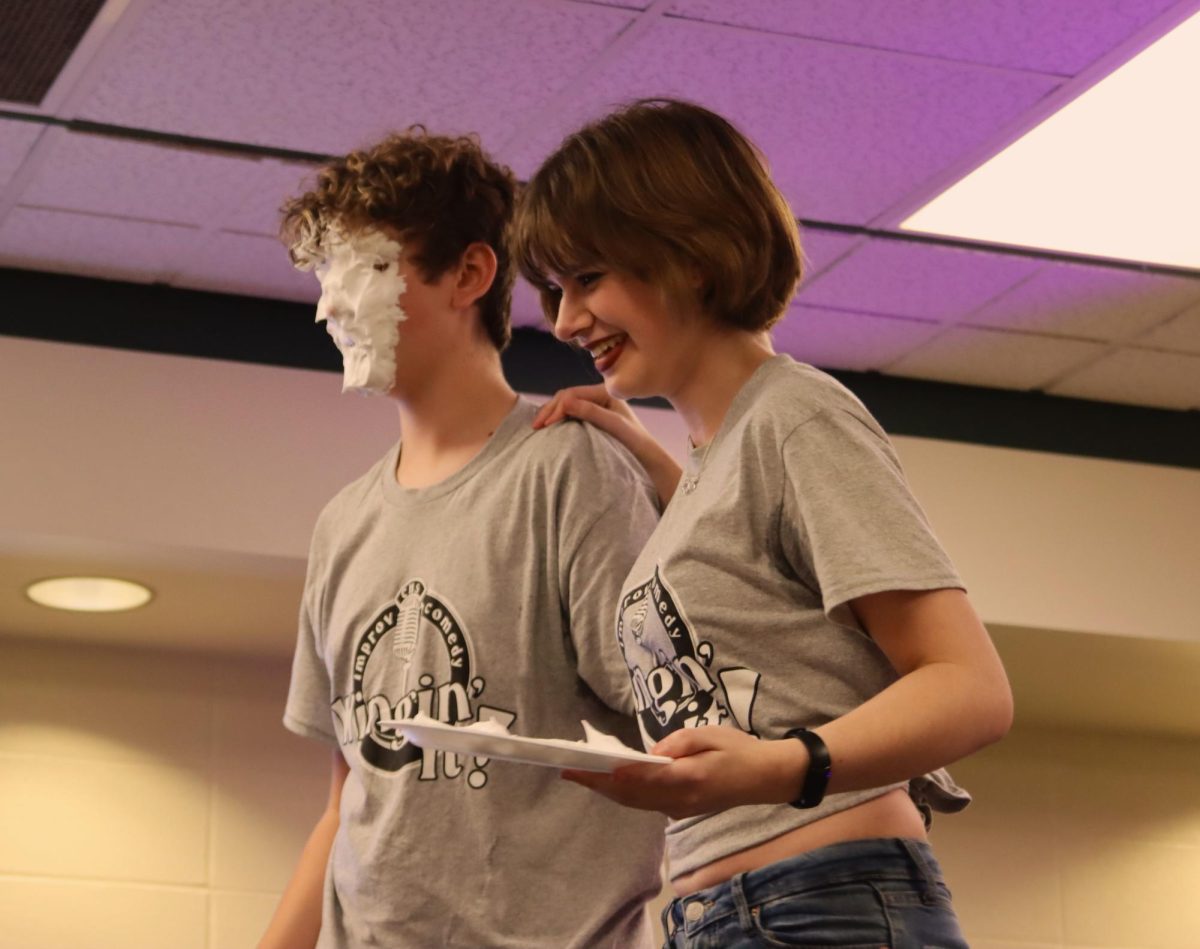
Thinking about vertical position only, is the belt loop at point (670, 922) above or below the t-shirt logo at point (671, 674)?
below

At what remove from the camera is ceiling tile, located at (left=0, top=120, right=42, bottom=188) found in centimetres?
322

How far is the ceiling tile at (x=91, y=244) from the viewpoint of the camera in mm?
3578

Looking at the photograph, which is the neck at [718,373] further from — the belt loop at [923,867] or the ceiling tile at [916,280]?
the ceiling tile at [916,280]

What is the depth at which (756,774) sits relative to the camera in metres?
1.37

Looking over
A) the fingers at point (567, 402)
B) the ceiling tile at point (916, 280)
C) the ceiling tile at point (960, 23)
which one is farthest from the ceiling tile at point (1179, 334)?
the fingers at point (567, 402)

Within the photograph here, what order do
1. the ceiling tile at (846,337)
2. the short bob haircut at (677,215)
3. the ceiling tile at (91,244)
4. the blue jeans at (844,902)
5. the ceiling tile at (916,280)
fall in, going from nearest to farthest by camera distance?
the blue jeans at (844,902) → the short bob haircut at (677,215) → the ceiling tile at (91,244) → the ceiling tile at (916,280) → the ceiling tile at (846,337)

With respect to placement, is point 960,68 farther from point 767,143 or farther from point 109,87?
point 109,87

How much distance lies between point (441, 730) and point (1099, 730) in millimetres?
4109

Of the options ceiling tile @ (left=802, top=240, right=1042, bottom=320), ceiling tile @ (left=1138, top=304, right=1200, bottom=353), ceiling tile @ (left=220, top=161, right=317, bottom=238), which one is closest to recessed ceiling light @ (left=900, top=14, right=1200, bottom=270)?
ceiling tile @ (left=802, top=240, right=1042, bottom=320)

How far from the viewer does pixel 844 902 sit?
4.86 feet

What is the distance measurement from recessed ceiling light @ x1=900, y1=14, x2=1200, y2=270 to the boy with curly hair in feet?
4.01

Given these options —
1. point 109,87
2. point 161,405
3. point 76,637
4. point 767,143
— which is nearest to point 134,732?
point 76,637

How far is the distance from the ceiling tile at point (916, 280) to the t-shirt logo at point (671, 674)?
2122 mm

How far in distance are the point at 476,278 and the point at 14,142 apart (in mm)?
1363
